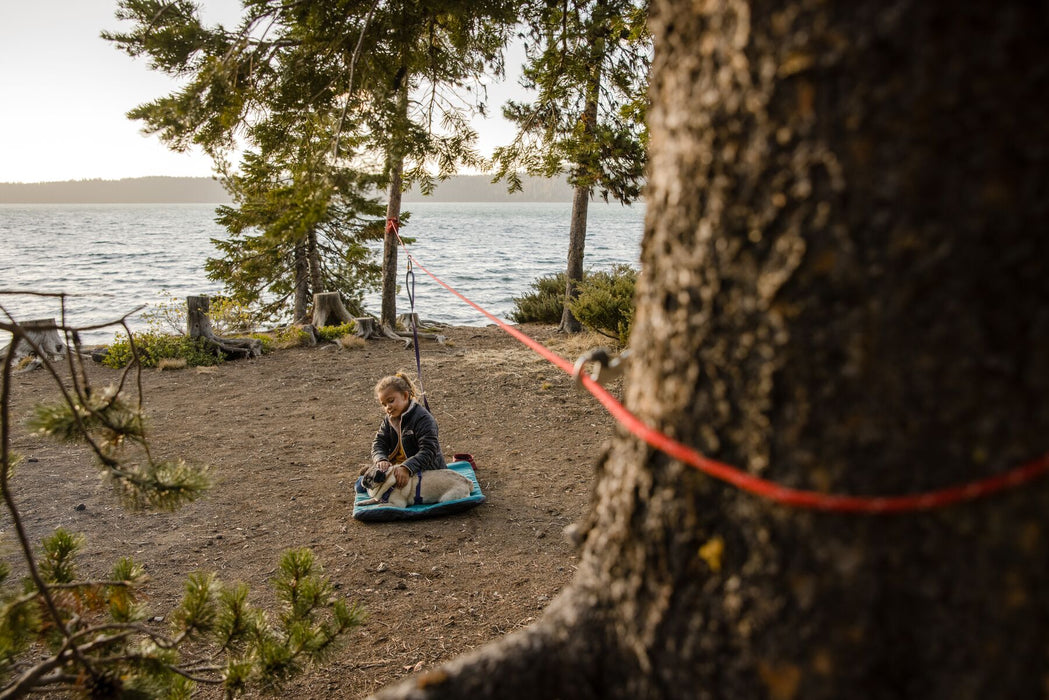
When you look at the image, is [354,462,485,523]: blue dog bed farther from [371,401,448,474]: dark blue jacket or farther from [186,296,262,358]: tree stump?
[186,296,262,358]: tree stump

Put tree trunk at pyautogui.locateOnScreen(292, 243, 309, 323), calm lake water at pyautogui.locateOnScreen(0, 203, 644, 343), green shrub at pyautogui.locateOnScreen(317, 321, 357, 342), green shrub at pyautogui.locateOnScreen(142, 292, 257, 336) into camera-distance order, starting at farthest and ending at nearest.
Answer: calm lake water at pyautogui.locateOnScreen(0, 203, 644, 343)
tree trunk at pyautogui.locateOnScreen(292, 243, 309, 323)
green shrub at pyautogui.locateOnScreen(317, 321, 357, 342)
green shrub at pyautogui.locateOnScreen(142, 292, 257, 336)

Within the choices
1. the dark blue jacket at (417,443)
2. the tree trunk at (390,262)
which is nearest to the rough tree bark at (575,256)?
the tree trunk at (390,262)

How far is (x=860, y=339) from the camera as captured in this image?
78cm

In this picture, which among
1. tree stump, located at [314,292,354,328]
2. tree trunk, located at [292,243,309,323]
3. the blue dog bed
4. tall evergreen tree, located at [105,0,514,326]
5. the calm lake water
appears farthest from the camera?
the calm lake water

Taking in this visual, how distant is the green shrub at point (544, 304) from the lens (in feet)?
50.3

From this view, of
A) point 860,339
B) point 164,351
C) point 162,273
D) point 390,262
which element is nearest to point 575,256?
point 390,262

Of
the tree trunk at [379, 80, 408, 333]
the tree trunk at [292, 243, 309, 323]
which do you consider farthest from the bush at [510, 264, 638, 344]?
the tree trunk at [292, 243, 309, 323]

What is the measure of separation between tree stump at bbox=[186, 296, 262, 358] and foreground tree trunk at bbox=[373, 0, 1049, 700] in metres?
11.6

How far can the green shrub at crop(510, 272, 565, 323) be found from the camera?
15344 millimetres

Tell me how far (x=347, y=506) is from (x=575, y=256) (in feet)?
29.0

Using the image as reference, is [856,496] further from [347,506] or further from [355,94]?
[347,506]

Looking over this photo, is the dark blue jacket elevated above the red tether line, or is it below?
below

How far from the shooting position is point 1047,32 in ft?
2.38

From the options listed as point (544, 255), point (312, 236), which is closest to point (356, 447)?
point (312, 236)
